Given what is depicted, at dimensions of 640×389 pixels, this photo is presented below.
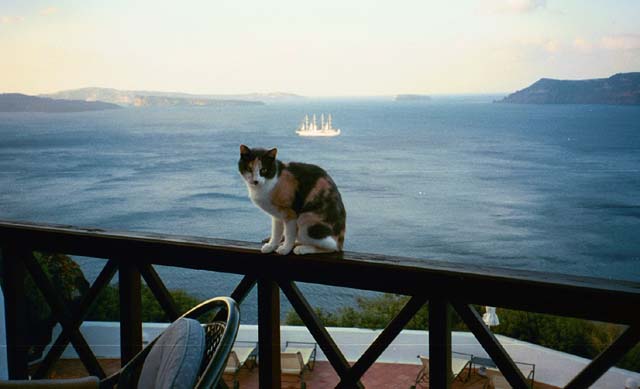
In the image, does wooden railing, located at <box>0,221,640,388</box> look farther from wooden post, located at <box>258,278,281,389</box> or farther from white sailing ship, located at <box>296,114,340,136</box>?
white sailing ship, located at <box>296,114,340,136</box>

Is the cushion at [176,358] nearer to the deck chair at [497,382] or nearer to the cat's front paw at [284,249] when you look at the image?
the cat's front paw at [284,249]

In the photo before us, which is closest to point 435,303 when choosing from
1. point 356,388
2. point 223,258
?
point 356,388

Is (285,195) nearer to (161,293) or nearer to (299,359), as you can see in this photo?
(161,293)

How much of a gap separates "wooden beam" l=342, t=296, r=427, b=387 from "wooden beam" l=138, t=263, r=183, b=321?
1.59 feet

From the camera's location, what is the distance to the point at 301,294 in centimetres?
149

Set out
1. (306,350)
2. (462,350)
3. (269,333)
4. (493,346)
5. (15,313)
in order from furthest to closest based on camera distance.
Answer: (462,350) < (306,350) < (15,313) < (269,333) < (493,346)

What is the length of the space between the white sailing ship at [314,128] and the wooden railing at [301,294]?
30.0 metres

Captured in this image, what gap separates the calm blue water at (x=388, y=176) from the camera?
2475cm

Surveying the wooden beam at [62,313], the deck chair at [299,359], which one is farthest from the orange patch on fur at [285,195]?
the deck chair at [299,359]

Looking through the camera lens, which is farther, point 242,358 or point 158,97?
point 158,97

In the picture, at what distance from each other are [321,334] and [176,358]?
428mm

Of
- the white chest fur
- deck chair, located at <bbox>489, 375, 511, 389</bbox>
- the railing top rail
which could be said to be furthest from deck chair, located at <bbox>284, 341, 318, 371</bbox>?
the white chest fur

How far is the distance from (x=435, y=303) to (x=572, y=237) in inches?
1001

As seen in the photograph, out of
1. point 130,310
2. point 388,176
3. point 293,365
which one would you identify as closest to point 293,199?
point 130,310
